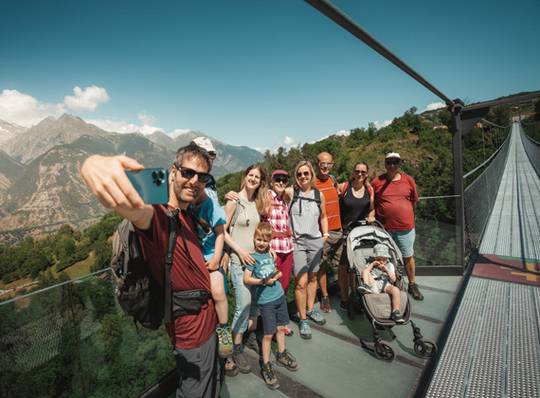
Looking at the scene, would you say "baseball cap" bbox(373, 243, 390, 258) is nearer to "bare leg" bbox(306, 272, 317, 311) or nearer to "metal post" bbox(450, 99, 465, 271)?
"bare leg" bbox(306, 272, 317, 311)

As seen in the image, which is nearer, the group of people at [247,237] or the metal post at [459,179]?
the group of people at [247,237]

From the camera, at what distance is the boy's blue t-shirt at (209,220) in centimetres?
180

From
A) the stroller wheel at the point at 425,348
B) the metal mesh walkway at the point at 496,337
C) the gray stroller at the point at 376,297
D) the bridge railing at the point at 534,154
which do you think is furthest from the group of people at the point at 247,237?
the bridge railing at the point at 534,154

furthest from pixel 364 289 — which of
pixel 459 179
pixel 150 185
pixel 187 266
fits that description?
pixel 459 179

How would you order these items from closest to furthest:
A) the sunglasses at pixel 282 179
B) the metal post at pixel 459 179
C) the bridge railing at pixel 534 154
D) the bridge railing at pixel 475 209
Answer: the sunglasses at pixel 282 179
the metal post at pixel 459 179
the bridge railing at pixel 475 209
the bridge railing at pixel 534 154

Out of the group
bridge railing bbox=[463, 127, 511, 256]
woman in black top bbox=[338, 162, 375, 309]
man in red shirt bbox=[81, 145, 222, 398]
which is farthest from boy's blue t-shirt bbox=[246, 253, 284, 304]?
bridge railing bbox=[463, 127, 511, 256]

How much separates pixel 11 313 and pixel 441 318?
3.84 m

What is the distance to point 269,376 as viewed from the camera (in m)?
2.17

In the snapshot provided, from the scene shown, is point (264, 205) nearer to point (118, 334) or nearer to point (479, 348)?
point (118, 334)

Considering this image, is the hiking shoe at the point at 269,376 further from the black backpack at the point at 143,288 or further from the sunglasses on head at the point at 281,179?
the sunglasses on head at the point at 281,179

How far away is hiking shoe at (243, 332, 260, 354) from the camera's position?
267 cm

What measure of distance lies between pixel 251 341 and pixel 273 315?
64 centimetres

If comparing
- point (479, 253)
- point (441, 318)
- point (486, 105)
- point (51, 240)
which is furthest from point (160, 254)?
point (51, 240)

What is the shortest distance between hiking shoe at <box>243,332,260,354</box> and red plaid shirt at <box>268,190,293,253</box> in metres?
0.95
